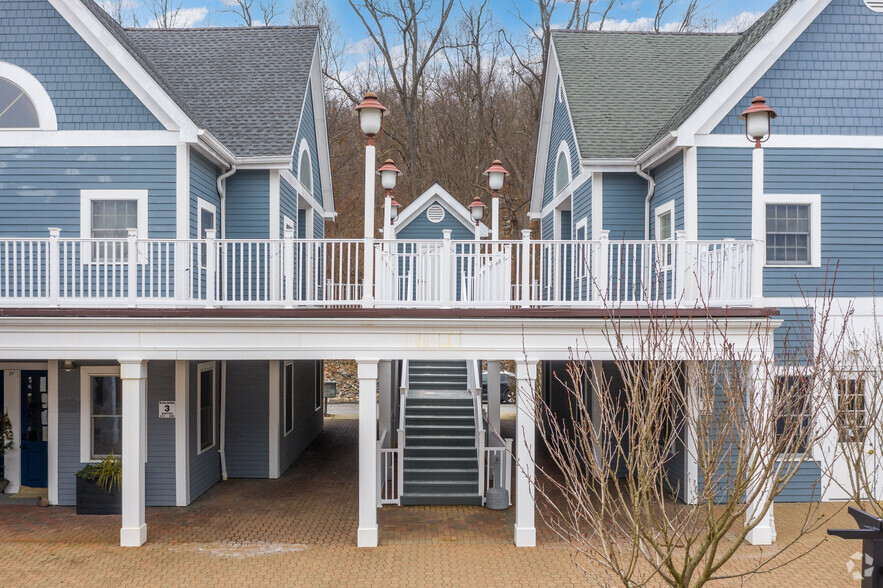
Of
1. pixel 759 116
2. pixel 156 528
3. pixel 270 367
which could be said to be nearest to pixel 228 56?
pixel 270 367

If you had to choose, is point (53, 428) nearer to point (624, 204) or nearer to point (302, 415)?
point (302, 415)

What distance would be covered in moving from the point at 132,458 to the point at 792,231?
11.2 m

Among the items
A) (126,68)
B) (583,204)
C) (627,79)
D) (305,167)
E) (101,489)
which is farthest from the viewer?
(305,167)

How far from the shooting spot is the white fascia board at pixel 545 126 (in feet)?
55.6

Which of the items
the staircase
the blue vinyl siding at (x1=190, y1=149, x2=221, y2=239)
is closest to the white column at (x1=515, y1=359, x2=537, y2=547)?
the staircase

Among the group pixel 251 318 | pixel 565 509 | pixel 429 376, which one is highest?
pixel 251 318

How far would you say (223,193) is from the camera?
1366 cm

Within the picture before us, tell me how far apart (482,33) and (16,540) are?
27.4 m

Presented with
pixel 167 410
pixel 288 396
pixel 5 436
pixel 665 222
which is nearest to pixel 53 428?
pixel 5 436

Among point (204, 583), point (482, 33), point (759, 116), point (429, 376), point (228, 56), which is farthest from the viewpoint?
point (482, 33)

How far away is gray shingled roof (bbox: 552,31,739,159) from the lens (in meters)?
14.2

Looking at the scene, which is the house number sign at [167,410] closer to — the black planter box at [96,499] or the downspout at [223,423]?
the black planter box at [96,499]

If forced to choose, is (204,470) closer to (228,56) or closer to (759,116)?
(228,56)

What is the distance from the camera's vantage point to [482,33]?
31281 mm
